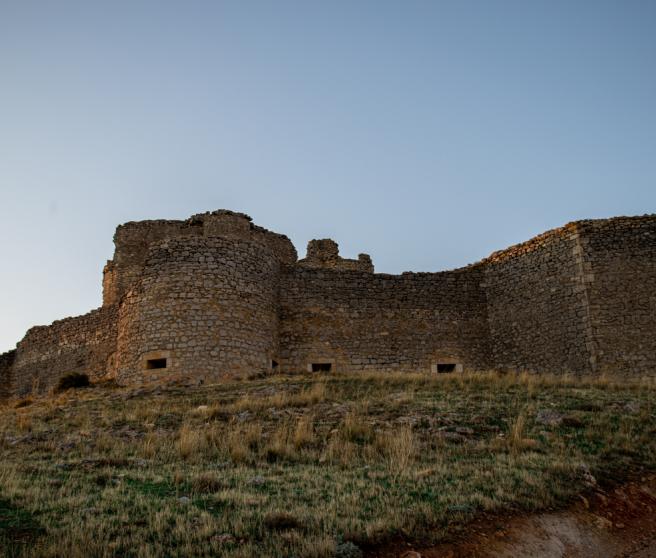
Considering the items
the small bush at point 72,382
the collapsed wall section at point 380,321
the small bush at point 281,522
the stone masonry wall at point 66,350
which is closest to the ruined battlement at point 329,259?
the collapsed wall section at point 380,321

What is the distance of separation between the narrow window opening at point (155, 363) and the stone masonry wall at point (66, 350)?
3.04 metres

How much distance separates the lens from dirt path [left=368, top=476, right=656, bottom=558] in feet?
16.9

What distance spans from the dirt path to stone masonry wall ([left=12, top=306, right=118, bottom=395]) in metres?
14.4

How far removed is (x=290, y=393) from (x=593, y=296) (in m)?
8.33

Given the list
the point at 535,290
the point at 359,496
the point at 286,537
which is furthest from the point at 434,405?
the point at 535,290

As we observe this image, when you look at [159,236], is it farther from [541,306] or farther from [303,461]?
[303,461]

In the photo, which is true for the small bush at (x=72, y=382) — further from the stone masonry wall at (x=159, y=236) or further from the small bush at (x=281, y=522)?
the small bush at (x=281, y=522)

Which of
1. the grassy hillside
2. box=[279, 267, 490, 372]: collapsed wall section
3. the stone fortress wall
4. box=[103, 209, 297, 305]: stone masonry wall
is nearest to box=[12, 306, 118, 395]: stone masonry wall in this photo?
the stone fortress wall

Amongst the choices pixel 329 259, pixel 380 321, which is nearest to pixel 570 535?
pixel 380 321

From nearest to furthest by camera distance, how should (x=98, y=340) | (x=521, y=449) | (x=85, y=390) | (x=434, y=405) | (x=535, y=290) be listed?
(x=521, y=449), (x=434, y=405), (x=85, y=390), (x=535, y=290), (x=98, y=340)

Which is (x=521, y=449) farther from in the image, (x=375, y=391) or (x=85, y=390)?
(x=85, y=390)

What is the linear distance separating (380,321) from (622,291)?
248 inches

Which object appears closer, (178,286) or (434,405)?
(434,405)

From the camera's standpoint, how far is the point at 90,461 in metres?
8.26
